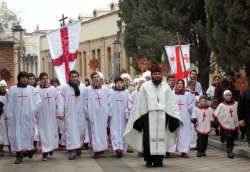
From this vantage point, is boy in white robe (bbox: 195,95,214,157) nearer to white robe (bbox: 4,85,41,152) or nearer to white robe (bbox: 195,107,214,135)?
white robe (bbox: 195,107,214,135)

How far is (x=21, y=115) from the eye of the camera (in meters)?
15.2

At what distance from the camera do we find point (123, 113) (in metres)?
16.5

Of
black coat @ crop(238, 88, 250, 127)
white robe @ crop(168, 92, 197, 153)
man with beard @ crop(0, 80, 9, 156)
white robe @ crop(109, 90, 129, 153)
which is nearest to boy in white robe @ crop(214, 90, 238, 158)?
white robe @ crop(168, 92, 197, 153)

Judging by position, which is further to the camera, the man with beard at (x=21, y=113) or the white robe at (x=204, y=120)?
the white robe at (x=204, y=120)

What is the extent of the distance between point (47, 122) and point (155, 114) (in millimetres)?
2805

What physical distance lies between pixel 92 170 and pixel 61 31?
4787 mm

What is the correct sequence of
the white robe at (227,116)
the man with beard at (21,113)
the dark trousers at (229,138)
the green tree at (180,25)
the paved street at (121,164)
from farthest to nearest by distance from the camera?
the green tree at (180,25) < the white robe at (227,116) < the dark trousers at (229,138) < the man with beard at (21,113) < the paved street at (121,164)

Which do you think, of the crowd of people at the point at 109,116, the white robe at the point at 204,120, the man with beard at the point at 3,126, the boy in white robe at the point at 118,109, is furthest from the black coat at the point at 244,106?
the man with beard at the point at 3,126

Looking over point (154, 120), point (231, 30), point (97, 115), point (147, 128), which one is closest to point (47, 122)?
point (97, 115)

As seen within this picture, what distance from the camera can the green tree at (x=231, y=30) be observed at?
61.7 feet

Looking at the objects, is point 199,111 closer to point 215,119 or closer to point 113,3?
point 215,119

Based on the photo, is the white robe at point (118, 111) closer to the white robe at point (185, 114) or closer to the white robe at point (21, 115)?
the white robe at point (185, 114)

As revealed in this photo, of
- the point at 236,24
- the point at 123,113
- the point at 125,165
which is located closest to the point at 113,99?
the point at 123,113

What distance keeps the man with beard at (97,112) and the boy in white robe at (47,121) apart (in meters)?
0.70
